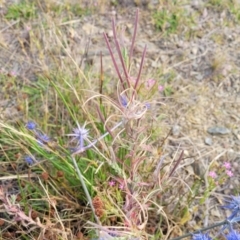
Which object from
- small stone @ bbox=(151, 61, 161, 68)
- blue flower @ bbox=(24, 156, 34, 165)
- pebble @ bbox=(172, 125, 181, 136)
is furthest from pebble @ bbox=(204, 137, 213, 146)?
blue flower @ bbox=(24, 156, 34, 165)

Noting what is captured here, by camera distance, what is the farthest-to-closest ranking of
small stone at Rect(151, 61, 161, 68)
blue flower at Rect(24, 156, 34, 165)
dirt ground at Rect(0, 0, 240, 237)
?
small stone at Rect(151, 61, 161, 68)
dirt ground at Rect(0, 0, 240, 237)
blue flower at Rect(24, 156, 34, 165)

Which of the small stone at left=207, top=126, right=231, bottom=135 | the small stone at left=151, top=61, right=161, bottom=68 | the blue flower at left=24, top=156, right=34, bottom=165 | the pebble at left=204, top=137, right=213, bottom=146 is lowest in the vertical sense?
the pebble at left=204, top=137, right=213, bottom=146

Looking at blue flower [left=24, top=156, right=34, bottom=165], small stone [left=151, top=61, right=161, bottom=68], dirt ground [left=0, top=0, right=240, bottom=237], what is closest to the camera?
blue flower [left=24, top=156, right=34, bottom=165]

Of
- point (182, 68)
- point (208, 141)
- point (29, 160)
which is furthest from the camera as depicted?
point (182, 68)

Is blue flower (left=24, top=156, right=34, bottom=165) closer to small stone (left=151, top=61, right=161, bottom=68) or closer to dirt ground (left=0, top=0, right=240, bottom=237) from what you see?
dirt ground (left=0, top=0, right=240, bottom=237)

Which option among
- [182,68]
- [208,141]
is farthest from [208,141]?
[182,68]

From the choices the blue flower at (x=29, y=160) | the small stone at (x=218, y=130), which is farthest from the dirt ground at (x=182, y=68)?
the blue flower at (x=29, y=160)

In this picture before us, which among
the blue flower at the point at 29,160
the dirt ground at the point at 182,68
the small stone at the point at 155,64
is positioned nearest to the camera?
the blue flower at the point at 29,160

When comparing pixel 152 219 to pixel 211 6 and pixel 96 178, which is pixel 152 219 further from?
pixel 211 6

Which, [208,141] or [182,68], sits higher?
[182,68]

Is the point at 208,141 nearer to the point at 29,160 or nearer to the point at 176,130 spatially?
the point at 176,130

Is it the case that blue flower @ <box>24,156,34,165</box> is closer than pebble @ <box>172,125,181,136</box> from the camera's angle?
Yes

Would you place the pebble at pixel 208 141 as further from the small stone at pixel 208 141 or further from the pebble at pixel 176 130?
the pebble at pixel 176 130
